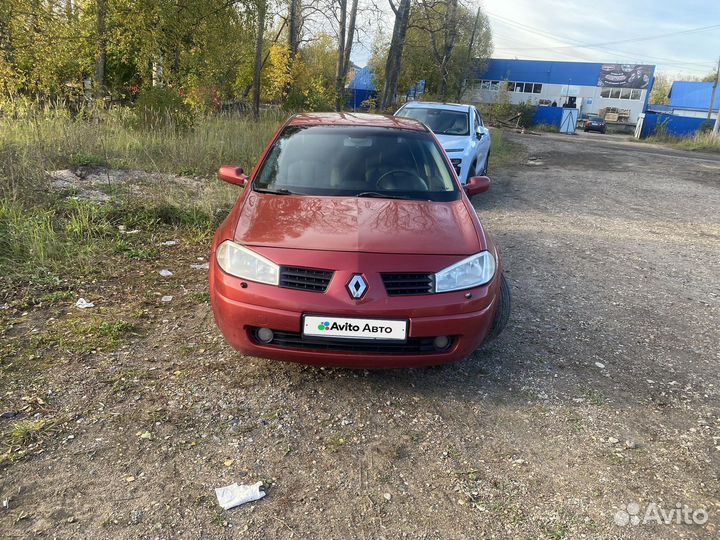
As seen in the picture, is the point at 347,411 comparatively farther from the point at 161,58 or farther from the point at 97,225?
the point at 161,58

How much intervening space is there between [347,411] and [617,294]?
3.39 m

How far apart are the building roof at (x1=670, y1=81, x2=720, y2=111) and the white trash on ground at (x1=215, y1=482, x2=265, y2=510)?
84.7m

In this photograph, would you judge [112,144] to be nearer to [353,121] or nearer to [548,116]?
[353,121]

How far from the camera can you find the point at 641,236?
736 centimetres

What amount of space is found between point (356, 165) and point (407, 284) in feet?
4.98

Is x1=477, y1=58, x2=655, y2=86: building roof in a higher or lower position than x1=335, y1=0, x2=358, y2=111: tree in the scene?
higher

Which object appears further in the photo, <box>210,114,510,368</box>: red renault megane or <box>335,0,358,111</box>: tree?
<box>335,0,358,111</box>: tree

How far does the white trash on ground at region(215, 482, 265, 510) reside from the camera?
2.16 metres

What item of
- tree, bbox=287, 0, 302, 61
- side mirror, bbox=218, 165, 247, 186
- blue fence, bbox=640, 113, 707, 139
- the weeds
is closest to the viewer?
side mirror, bbox=218, 165, 247, 186

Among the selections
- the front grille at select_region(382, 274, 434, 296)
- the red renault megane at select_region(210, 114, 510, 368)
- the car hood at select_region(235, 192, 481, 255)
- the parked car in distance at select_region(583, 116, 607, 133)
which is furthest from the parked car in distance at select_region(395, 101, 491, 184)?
the parked car in distance at select_region(583, 116, 607, 133)

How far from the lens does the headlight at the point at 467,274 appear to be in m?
2.85

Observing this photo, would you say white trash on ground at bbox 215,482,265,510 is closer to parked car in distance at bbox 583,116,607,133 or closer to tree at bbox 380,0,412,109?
tree at bbox 380,0,412,109

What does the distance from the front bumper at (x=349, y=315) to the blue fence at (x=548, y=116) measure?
4947 cm

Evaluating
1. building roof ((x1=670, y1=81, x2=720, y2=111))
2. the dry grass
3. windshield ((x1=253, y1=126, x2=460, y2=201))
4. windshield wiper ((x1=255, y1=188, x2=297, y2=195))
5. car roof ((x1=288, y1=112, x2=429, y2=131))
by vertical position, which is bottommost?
windshield wiper ((x1=255, y1=188, x2=297, y2=195))
